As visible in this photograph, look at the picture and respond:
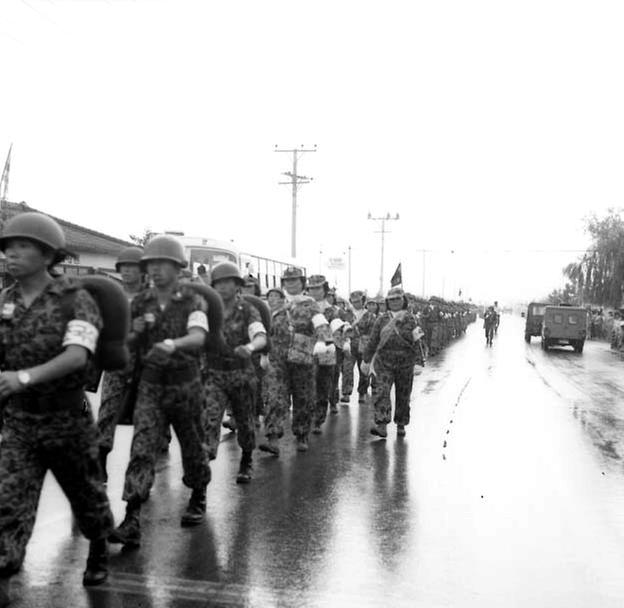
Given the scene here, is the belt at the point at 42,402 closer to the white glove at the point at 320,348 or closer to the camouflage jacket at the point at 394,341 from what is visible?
the white glove at the point at 320,348

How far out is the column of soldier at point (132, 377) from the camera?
3.62 meters

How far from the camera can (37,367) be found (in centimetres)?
348

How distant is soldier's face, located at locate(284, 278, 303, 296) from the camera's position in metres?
8.56

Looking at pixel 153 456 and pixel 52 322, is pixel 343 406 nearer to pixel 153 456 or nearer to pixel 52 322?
pixel 153 456

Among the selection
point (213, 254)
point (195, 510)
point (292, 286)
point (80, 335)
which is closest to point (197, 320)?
point (80, 335)

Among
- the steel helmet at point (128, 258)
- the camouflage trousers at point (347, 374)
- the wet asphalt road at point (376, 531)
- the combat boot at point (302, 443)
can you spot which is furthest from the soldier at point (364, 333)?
the steel helmet at point (128, 258)

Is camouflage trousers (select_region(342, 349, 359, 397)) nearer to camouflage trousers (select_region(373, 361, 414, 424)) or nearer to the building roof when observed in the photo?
camouflage trousers (select_region(373, 361, 414, 424))

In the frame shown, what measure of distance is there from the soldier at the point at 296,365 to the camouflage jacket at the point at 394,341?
124 cm

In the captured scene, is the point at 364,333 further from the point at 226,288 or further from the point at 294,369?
the point at 226,288

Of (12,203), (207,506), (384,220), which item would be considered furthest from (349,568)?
(384,220)

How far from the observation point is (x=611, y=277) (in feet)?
160

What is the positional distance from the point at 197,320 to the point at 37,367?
1.40 meters

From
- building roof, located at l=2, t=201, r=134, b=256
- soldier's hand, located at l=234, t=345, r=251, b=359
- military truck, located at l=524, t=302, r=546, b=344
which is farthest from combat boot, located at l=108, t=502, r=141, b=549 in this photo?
military truck, located at l=524, t=302, r=546, b=344

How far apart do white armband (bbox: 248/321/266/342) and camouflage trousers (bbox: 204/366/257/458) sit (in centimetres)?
31
